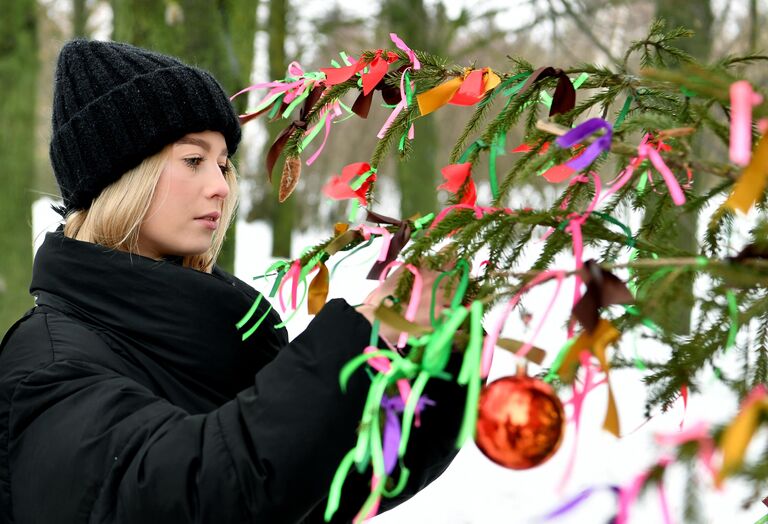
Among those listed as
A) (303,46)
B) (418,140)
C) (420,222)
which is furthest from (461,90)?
(303,46)

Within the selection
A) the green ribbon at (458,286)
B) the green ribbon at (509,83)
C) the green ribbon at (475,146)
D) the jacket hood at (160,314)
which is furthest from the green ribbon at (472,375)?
the jacket hood at (160,314)

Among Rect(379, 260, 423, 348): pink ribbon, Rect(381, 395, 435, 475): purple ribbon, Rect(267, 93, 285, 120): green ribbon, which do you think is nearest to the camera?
Rect(381, 395, 435, 475): purple ribbon

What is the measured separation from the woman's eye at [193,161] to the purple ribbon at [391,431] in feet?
3.11

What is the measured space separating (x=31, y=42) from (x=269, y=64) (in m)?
6.00

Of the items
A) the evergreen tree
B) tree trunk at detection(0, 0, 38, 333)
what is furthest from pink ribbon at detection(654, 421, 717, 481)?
tree trunk at detection(0, 0, 38, 333)

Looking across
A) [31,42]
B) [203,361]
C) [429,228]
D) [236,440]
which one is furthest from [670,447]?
[31,42]

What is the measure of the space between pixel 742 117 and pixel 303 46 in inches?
477

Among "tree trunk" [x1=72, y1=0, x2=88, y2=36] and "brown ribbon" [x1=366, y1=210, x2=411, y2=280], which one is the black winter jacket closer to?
"brown ribbon" [x1=366, y1=210, x2=411, y2=280]

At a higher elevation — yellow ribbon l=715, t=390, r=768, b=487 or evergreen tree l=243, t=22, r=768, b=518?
evergreen tree l=243, t=22, r=768, b=518

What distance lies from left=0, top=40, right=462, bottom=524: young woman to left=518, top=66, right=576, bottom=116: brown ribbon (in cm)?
41

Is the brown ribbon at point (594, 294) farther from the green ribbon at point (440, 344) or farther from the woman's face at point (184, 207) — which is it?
the woman's face at point (184, 207)

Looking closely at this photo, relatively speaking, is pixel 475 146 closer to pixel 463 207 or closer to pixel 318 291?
pixel 463 207

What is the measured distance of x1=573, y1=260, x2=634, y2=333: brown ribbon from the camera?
0.90 meters

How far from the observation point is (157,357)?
5.41 feet
